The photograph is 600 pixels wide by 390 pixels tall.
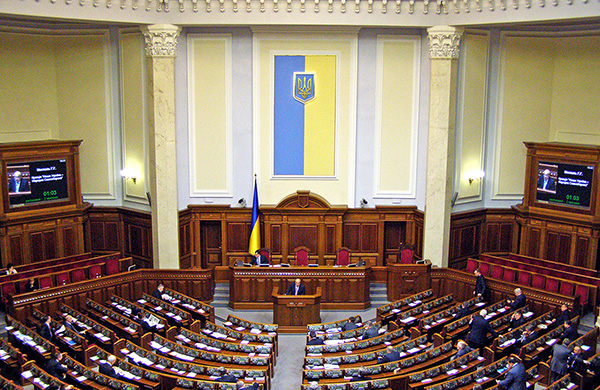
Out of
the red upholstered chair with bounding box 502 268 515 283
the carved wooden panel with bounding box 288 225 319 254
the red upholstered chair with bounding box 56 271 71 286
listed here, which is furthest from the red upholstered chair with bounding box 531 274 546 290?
the red upholstered chair with bounding box 56 271 71 286

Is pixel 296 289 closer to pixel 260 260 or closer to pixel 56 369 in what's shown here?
pixel 260 260

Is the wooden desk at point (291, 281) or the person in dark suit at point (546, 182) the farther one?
the person in dark suit at point (546, 182)

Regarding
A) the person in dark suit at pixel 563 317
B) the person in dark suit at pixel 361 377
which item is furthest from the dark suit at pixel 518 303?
the person in dark suit at pixel 361 377

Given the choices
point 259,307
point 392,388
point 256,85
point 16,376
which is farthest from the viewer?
point 256,85

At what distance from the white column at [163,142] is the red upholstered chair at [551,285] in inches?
383

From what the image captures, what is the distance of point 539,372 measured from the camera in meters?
12.7

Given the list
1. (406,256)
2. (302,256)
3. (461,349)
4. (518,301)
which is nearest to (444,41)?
(406,256)

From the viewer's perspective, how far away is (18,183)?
18.2m

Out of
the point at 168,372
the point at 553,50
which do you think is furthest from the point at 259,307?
the point at 553,50

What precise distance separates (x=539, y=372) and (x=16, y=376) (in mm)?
10042

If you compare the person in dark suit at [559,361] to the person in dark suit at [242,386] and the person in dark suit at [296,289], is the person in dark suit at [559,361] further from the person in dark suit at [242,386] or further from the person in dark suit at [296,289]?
the person in dark suit at [296,289]

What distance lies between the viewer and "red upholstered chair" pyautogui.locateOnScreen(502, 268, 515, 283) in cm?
1697

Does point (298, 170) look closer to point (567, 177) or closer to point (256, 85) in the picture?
point (256, 85)

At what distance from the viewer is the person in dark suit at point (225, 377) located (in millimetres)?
A: 11734
